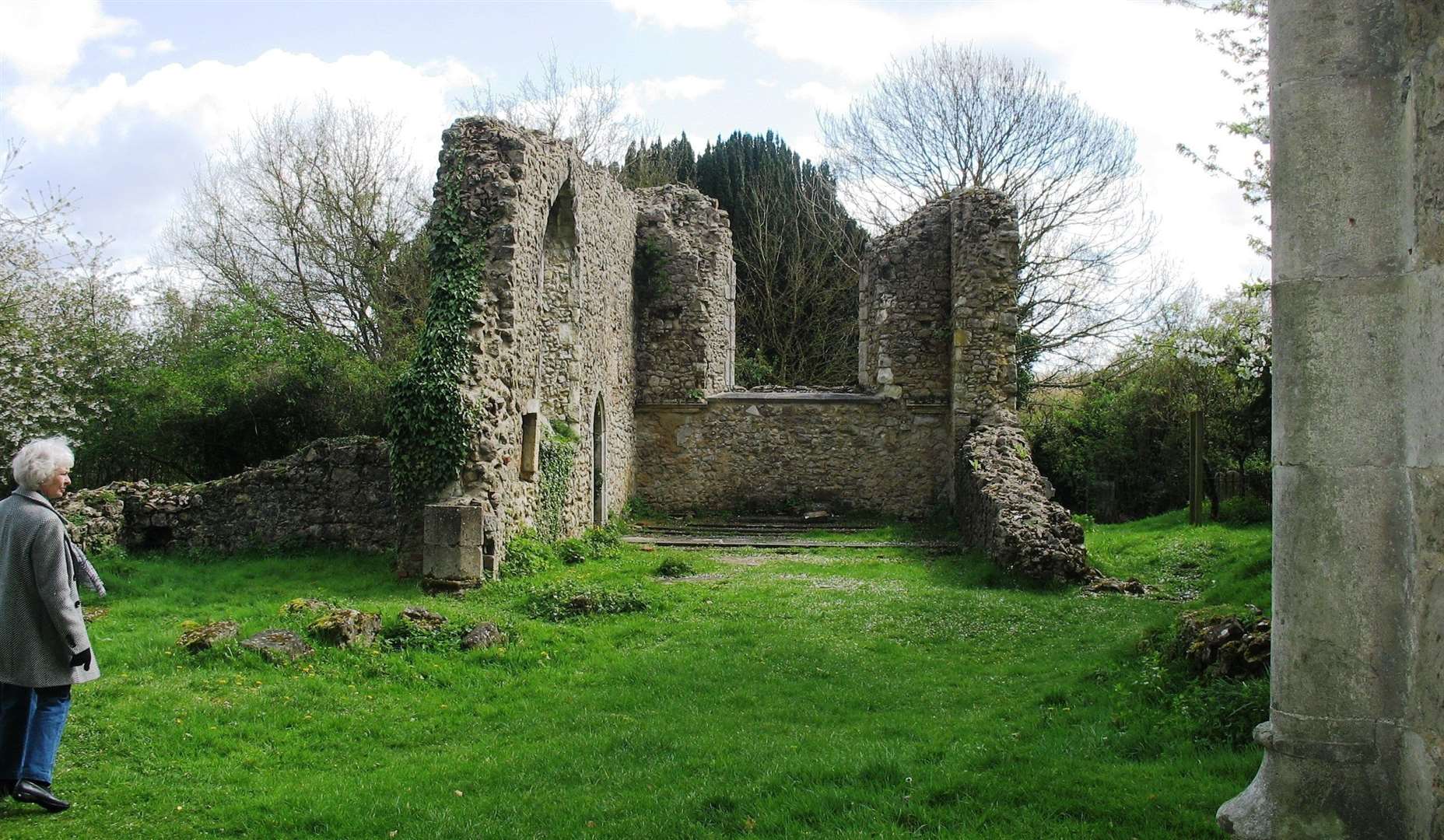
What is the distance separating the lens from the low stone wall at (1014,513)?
1180 cm

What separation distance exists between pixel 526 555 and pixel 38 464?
24.2 feet

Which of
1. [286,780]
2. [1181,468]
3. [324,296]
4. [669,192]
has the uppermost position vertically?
[669,192]

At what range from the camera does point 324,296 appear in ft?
76.6

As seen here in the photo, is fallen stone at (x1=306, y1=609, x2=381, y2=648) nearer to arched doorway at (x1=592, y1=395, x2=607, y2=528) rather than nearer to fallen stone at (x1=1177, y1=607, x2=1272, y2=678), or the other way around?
fallen stone at (x1=1177, y1=607, x2=1272, y2=678)

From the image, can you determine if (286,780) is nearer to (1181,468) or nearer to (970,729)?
(970,729)

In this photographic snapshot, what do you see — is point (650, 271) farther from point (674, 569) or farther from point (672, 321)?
point (674, 569)

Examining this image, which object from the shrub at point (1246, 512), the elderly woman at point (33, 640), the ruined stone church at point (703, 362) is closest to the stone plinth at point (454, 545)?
the ruined stone church at point (703, 362)

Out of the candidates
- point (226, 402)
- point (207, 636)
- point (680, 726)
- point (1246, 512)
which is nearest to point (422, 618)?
point (207, 636)

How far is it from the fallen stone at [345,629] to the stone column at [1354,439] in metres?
6.34

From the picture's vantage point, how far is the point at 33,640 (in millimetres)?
4918

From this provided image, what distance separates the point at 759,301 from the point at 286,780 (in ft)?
84.1

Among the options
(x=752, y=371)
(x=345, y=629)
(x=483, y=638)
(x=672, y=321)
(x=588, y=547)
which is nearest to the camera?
(x=345, y=629)

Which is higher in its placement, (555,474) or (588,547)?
(555,474)

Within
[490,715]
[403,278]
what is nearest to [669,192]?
[403,278]
